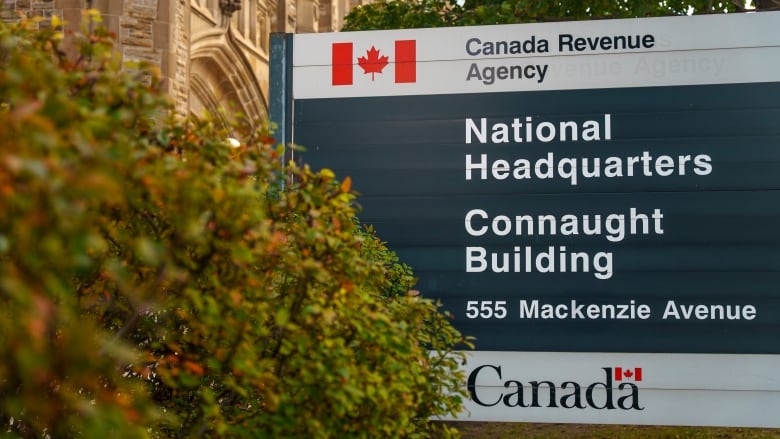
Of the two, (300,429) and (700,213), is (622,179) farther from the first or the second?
(300,429)

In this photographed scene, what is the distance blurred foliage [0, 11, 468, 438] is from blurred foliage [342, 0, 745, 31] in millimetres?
11397

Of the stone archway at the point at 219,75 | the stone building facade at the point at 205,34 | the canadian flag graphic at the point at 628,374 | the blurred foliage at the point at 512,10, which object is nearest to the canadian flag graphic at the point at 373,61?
the canadian flag graphic at the point at 628,374

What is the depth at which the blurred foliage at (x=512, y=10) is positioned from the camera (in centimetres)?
1528

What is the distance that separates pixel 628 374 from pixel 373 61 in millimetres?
2639

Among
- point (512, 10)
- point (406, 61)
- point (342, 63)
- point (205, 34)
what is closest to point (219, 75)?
point (205, 34)

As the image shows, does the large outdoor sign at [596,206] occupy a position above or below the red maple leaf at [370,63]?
below

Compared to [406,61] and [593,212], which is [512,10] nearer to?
[406,61]

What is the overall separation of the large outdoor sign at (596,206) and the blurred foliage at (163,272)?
2.10m

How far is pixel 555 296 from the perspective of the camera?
259 inches

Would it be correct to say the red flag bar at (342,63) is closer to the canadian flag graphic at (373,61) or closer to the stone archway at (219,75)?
the canadian flag graphic at (373,61)

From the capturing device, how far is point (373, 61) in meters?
6.99

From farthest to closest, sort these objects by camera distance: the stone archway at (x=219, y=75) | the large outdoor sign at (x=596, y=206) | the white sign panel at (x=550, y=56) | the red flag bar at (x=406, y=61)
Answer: the stone archway at (x=219, y=75) < the red flag bar at (x=406, y=61) < the white sign panel at (x=550, y=56) < the large outdoor sign at (x=596, y=206)

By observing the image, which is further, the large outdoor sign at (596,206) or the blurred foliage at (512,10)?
the blurred foliage at (512,10)

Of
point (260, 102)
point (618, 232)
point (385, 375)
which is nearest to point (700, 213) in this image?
point (618, 232)
